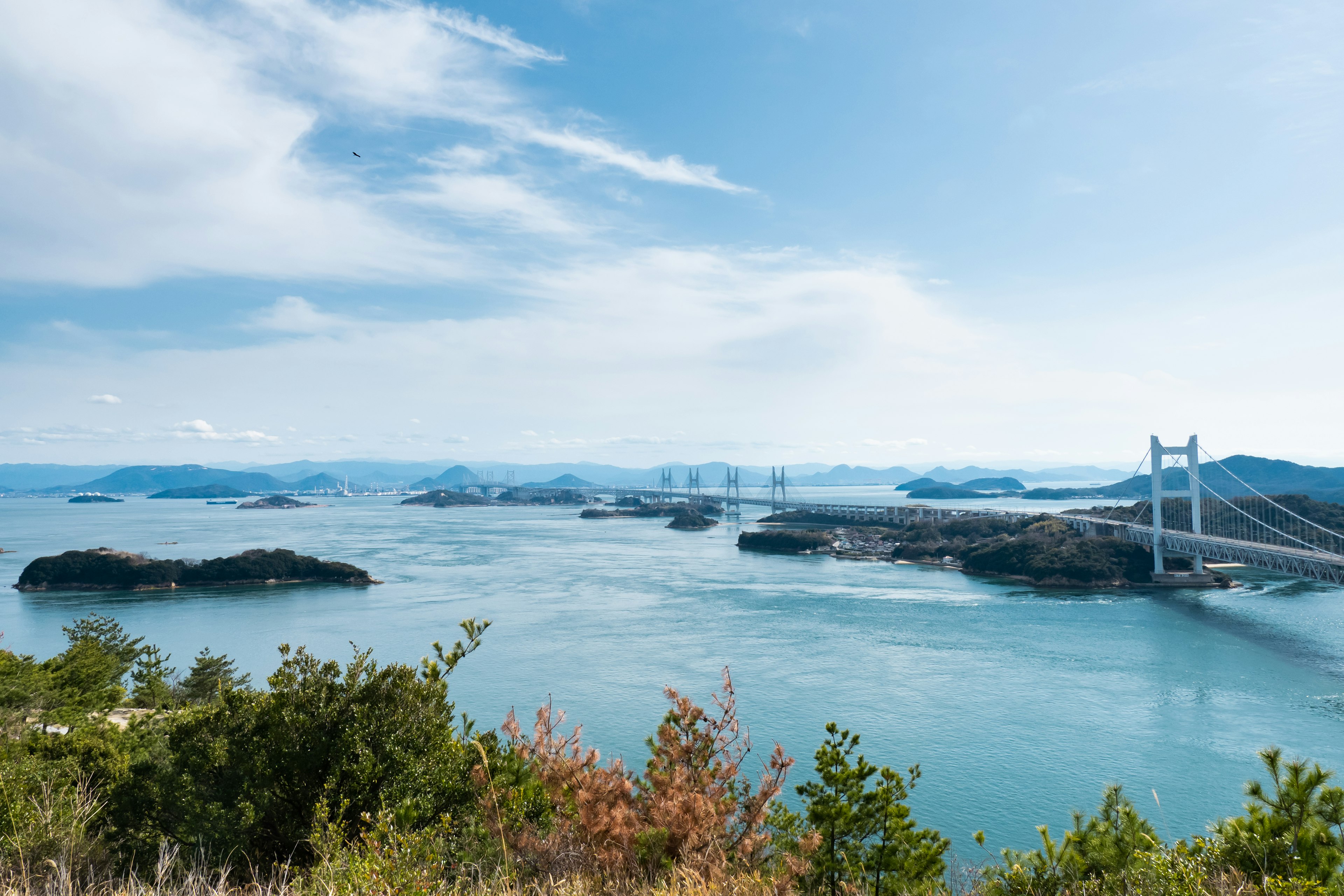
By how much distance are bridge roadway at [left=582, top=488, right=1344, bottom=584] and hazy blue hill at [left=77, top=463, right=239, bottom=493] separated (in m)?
140

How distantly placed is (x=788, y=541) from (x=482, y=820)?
36.8m

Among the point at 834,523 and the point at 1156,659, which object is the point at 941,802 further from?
the point at 834,523

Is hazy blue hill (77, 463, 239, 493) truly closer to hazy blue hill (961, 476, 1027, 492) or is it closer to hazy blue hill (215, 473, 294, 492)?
hazy blue hill (215, 473, 294, 492)

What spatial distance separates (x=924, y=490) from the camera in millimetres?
108875

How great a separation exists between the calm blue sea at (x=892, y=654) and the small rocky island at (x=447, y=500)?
62.2 metres

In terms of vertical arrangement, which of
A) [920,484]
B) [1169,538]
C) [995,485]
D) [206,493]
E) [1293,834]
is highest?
[1293,834]

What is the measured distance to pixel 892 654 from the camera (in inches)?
671

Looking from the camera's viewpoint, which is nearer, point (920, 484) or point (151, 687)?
point (151, 687)

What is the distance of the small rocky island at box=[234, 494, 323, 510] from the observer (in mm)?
95500

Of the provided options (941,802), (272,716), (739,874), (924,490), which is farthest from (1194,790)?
(924,490)

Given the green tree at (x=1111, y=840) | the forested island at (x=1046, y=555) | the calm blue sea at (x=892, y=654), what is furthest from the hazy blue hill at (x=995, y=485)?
the green tree at (x=1111, y=840)

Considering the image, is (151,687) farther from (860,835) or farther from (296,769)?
(860,835)

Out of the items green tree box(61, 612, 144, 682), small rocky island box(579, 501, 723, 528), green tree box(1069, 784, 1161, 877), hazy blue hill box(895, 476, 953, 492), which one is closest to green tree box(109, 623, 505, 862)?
green tree box(1069, 784, 1161, 877)

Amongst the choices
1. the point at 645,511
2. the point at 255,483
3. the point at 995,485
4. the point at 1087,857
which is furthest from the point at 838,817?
the point at 255,483
